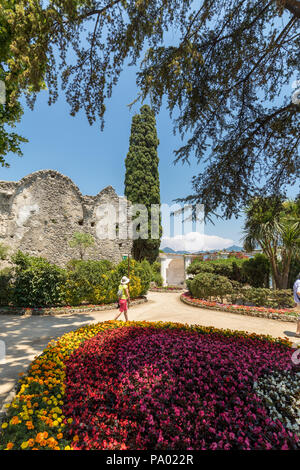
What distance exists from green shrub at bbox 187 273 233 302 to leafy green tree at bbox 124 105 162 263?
8622mm

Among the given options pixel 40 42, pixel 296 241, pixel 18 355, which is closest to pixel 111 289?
pixel 18 355

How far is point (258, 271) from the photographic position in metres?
12.1

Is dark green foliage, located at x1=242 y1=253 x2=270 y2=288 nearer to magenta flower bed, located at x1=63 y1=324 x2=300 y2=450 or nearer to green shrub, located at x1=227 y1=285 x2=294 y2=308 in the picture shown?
green shrub, located at x1=227 y1=285 x2=294 y2=308

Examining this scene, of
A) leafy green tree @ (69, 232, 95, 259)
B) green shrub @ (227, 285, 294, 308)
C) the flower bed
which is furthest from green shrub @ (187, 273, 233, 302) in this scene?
leafy green tree @ (69, 232, 95, 259)

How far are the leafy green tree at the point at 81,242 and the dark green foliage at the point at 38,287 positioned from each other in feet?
18.1

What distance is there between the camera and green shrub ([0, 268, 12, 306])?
8.53 m

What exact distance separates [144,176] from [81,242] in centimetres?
864

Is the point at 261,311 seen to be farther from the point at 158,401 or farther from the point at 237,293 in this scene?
the point at 158,401

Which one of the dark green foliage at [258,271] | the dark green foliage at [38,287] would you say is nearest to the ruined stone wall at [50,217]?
the dark green foliage at [38,287]

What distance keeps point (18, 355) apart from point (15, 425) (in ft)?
8.47

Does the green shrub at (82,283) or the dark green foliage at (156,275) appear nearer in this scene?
the green shrub at (82,283)

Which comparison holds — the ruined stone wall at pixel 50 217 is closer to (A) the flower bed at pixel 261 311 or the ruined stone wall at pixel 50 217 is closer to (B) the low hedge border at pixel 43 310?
(B) the low hedge border at pixel 43 310

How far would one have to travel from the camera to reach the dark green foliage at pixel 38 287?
824 cm

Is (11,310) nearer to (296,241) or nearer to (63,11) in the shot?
(63,11)
